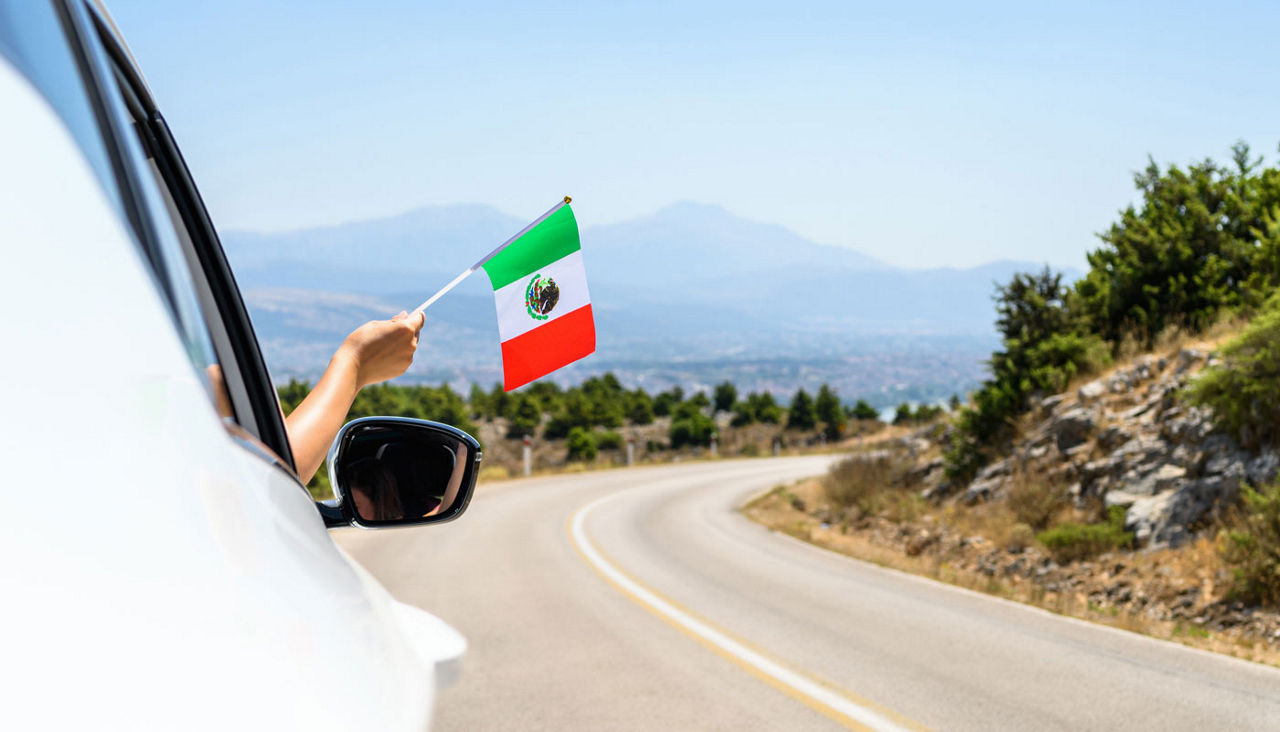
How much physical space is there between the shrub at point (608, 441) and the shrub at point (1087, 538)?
119 ft

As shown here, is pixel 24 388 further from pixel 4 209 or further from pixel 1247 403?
pixel 1247 403

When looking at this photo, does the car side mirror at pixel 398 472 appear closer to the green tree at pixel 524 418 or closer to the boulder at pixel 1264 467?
the boulder at pixel 1264 467

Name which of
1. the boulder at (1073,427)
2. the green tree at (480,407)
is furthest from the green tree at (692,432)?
the boulder at (1073,427)

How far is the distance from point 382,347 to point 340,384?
0.61ft

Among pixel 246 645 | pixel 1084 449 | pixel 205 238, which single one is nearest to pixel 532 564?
pixel 1084 449

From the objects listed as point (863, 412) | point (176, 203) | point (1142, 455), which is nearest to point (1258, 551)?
point (1142, 455)

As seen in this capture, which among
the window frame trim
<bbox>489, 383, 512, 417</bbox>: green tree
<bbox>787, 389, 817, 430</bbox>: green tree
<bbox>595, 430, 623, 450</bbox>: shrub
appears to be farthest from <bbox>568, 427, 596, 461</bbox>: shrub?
the window frame trim

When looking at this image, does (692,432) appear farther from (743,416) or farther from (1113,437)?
(1113,437)

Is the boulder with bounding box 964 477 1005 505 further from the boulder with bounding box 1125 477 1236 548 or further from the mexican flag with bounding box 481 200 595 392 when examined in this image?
the mexican flag with bounding box 481 200 595 392

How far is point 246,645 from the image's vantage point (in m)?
0.92

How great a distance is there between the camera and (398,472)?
7.46 ft

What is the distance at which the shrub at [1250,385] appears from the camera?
1035 centimetres

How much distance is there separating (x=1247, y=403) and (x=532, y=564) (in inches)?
317

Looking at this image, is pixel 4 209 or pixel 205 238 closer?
pixel 4 209
